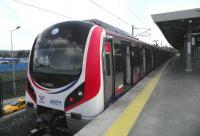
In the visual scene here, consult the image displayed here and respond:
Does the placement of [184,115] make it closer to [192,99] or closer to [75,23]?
[192,99]

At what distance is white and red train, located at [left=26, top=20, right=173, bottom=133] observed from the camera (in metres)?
4.28

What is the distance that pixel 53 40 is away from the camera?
4879 mm

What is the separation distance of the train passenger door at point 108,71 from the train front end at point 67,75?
30 centimetres

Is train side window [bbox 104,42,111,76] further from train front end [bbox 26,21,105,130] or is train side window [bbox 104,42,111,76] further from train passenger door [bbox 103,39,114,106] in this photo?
train front end [bbox 26,21,105,130]

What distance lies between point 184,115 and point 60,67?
2.99 metres

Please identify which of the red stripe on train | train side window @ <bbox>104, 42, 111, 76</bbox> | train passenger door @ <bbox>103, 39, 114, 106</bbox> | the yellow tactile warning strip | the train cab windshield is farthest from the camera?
train side window @ <bbox>104, 42, 111, 76</bbox>

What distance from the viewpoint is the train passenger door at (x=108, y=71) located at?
480 centimetres

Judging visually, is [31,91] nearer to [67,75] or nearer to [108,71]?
[67,75]

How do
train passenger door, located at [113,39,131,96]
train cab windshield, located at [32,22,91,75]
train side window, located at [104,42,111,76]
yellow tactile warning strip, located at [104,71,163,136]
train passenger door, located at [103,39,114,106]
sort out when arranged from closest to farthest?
yellow tactile warning strip, located at [104,71,163,136] < train cab windshield, located at [32,22,91,75] < train passenger door, located at [103,39,114,106] < train side window, located at [104,42,111,76] < train passenger door, located at [113,39,131,96]

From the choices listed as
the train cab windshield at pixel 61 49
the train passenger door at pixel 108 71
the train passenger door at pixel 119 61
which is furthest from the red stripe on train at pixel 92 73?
the train passenger door at pixel 119 61

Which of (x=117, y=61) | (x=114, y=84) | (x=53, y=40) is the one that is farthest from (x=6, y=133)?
(x=117, y=61)

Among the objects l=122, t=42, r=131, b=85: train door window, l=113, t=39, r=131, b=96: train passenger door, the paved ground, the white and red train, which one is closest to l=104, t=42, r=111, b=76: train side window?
the white and red train

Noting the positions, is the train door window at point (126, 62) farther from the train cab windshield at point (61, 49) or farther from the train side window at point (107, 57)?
the train cab windshield at point (61, 49)

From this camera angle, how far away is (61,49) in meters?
4.68
